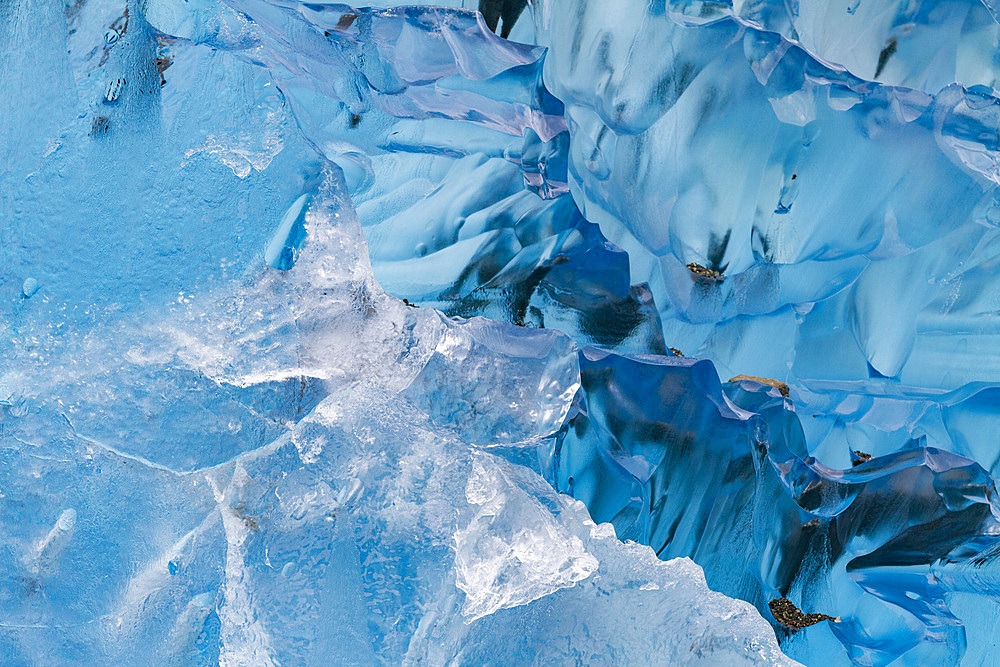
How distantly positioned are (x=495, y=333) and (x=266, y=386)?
0.23 m

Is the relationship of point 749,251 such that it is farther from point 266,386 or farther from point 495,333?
point 266,386

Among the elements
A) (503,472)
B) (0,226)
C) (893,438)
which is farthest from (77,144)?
(893,438)

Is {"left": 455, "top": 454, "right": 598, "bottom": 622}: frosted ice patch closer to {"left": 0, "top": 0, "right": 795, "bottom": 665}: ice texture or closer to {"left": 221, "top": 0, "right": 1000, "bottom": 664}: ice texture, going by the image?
{"left": 0, "top": 0, "right": 795, "bottom": 665}: ice texture

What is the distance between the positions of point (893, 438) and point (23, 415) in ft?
2.77

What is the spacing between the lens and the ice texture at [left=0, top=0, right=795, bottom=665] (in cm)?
66

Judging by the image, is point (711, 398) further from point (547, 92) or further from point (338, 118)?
point (338, 118)

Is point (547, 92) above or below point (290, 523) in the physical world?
above

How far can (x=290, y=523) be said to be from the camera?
2.20 ft

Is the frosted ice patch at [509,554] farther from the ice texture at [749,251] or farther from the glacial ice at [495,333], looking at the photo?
the ice texture at [749,251]

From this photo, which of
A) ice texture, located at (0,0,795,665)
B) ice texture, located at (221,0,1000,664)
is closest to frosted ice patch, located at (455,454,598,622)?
ice texture, located at (0,0,795,665)

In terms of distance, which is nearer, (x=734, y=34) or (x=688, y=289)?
(x=734, y=34)

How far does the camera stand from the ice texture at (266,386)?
66 centimetres

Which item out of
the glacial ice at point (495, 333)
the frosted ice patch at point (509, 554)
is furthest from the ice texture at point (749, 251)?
the frosted ice patch at point (509, 554)

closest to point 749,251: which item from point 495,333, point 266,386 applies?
point 495,333
